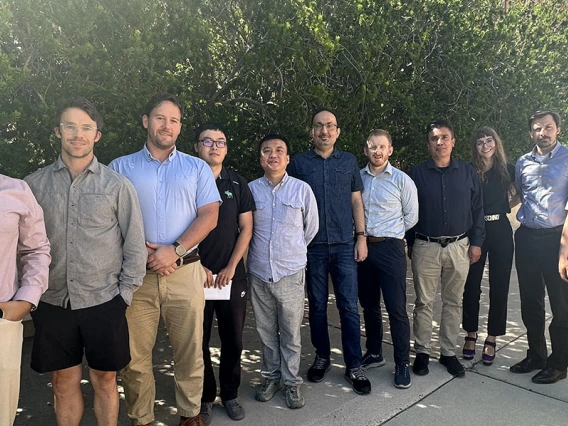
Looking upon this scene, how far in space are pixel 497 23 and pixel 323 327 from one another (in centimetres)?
576

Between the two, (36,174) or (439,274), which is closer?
(36,174)

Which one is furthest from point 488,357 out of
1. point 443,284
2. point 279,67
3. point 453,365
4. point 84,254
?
point 84,254

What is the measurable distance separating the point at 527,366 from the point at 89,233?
3.61 m

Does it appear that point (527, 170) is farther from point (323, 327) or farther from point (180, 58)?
point (180, 58)

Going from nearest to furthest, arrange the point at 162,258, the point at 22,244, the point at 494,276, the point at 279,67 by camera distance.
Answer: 1. the point at 22,244
2. the point at 162,258
3. the point at 494,276
4. the point at 279,67

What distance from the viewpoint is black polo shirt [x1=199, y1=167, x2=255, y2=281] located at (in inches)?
134

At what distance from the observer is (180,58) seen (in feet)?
14.9

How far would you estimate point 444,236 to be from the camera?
403cm

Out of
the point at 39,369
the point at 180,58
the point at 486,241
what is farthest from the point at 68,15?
the point at 486,241

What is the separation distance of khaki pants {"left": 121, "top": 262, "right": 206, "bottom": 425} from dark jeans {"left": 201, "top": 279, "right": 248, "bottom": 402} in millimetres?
221

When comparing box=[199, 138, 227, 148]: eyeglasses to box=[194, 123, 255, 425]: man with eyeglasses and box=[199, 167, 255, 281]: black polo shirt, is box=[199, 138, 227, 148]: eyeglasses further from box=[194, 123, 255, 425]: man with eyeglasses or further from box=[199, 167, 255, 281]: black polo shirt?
box=[199, 167, 255, 281]: black polo shirt

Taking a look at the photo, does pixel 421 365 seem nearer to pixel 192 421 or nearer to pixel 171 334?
pixel 192 421

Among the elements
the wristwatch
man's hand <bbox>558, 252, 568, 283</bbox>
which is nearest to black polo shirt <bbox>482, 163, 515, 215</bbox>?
man's hand <bbox>558, 252, 568, 283</bbox>

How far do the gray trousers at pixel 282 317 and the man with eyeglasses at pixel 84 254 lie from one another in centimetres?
107
